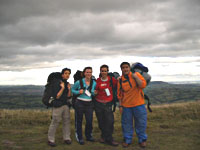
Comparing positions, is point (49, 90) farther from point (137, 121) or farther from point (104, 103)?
point (137, 121)

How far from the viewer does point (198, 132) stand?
739cm

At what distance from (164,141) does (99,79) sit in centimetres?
327

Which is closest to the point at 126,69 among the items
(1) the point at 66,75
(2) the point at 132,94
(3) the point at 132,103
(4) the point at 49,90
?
(2) the point at 132,94

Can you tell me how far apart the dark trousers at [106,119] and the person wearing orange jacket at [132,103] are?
0.46 m

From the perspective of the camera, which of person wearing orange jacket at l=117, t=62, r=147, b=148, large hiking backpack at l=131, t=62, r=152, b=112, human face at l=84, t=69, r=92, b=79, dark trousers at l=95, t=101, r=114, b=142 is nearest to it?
person wearing orange jacket at l=117, t=62, r=147, b=148

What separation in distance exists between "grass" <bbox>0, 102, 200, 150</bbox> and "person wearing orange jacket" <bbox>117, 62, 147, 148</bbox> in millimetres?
442

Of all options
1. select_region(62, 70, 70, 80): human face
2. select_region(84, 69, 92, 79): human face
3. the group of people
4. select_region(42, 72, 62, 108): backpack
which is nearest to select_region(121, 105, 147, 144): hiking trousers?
the group of people

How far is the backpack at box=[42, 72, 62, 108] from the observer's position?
19.6ft

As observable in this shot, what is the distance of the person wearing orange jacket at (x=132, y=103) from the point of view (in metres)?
5.76

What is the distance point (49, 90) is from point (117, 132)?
361 centimetres

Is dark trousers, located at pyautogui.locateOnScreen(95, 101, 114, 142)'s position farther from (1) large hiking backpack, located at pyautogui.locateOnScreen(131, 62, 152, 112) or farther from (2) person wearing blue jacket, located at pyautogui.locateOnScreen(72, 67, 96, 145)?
(1) large hiking backpack, located at pyautogui.locateOnScreen(131, 62, 152, 112)

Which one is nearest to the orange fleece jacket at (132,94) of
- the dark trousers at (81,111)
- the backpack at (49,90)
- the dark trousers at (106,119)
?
the dark trousers at (106,119)

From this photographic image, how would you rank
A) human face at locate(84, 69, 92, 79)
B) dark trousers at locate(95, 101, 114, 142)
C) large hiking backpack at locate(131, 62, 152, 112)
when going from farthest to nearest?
human face at locate(84, 69, 92, 79) → dark trousers at locate(95, 101, 114, 142) → large hiking backpack at locate(131, 62, 152, 112)

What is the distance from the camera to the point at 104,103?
20.0ft
